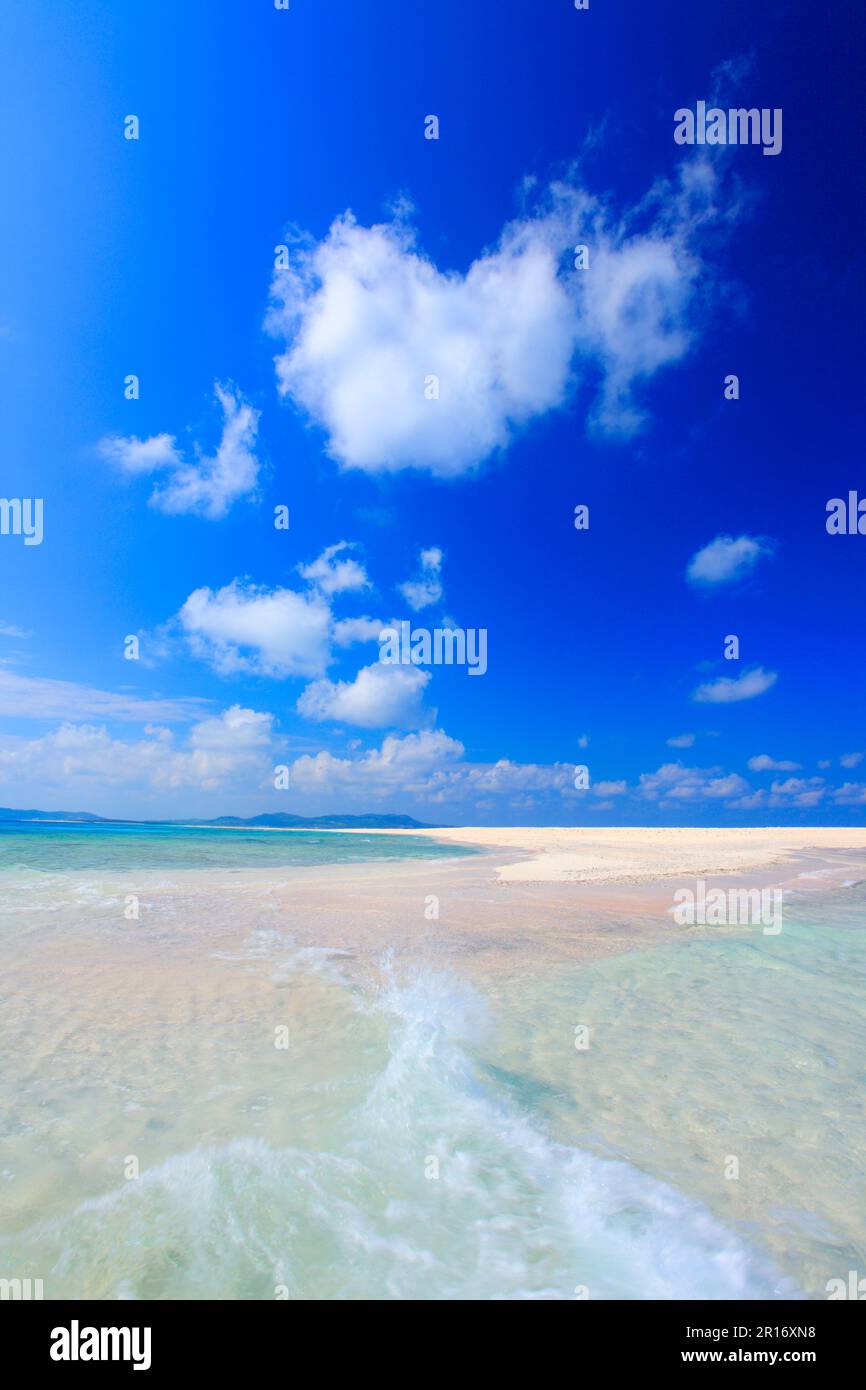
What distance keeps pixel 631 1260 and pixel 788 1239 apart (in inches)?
48.2

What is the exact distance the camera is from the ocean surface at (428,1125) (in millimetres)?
4355

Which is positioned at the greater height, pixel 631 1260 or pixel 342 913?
pixel 631 1260

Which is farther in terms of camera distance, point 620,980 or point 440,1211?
point 620,980

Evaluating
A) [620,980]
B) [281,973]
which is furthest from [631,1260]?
[281,973]

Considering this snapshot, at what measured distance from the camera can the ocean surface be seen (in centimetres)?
436

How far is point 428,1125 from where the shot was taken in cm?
616

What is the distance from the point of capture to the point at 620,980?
11.1m

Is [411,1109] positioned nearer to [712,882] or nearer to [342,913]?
[342,913]

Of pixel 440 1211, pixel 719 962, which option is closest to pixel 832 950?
pixel 719 962

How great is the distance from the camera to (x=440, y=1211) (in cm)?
492
